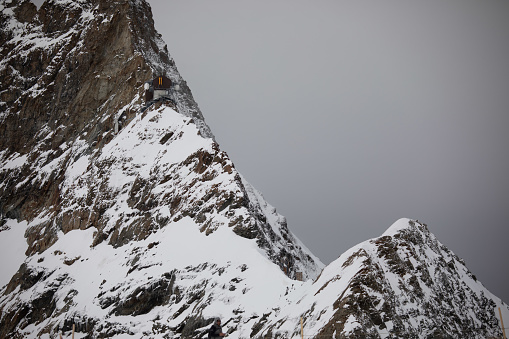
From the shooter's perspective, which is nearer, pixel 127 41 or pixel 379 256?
pixel 379 256

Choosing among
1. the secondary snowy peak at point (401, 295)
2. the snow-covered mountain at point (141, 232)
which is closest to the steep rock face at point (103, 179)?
the snow-covered mountain at point (141, 232)

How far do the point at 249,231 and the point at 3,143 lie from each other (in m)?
49.6

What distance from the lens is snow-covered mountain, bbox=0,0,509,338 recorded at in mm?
39438

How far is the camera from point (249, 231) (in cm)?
5469

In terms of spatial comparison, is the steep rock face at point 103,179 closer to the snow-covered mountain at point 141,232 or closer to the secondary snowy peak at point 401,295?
the snow-covered mountain at point 141,232

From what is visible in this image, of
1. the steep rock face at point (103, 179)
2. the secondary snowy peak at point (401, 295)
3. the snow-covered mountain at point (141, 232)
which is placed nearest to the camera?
the secondary snowy peak at point (401, 295)

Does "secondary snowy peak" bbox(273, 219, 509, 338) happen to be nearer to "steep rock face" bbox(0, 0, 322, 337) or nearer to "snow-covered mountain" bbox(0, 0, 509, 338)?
"snow-covered mountain" bbox(0, 0, 509, 338)

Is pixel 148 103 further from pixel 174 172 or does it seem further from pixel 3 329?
pixel 3 329

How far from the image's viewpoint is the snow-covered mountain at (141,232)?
3944 cm

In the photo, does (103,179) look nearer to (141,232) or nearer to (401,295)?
(141,232)

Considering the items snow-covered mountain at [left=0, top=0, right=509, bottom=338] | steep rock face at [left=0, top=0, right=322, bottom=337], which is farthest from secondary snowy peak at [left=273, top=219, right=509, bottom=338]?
steep rock face at [left=0, top=0, right=322, bottom=337]

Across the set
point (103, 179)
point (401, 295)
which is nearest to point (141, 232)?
point (103, 179)

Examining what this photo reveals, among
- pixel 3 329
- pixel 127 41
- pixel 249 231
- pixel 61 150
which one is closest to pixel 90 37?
pixel 127 41

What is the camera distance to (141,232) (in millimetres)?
62906
